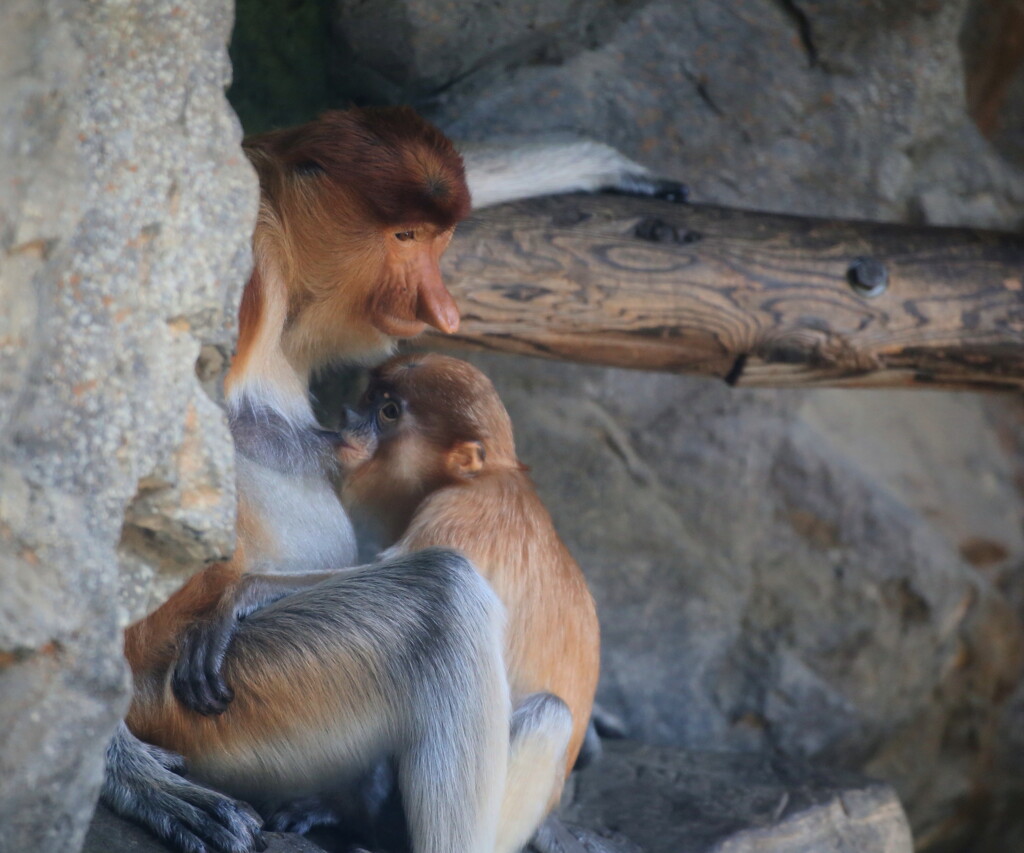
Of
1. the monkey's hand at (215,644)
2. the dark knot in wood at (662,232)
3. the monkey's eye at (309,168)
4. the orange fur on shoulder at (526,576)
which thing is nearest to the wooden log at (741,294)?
the dark knot in wood at (662,232)

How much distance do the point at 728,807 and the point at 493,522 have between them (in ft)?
4.76

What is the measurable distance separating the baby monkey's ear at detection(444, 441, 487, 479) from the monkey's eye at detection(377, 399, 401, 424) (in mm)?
203

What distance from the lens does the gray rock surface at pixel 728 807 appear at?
3672 millimetres

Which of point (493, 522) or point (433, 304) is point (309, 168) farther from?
point (493, 522)

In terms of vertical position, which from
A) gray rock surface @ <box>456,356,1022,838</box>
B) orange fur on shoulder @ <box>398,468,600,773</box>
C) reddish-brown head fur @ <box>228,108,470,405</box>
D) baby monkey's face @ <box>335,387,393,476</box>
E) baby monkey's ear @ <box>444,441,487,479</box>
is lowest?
gray rock surface @ <box>456,356,1022,838</box>

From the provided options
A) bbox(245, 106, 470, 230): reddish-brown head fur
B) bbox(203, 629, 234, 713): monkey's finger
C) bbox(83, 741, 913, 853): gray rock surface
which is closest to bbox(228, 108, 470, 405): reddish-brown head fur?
bbox(245, 106, 470, 230): reddish-brown head fur

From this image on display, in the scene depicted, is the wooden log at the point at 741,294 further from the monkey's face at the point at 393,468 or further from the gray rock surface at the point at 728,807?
the gray rock surface at the point at 728,807

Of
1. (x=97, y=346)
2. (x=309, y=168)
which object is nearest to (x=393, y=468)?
(x=309, y=168)

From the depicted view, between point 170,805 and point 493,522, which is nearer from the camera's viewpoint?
point 170,805

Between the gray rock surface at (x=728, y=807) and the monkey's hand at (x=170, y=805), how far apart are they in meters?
1.41

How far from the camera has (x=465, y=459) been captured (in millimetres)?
3285

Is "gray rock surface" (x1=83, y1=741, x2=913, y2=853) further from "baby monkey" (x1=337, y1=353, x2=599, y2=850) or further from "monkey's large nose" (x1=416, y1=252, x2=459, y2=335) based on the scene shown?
"monkey's large nose" (x1=416, y1=252, x2=459, y2=335)

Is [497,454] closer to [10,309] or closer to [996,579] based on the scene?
[10,309]

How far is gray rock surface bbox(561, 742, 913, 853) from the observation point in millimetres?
3672
